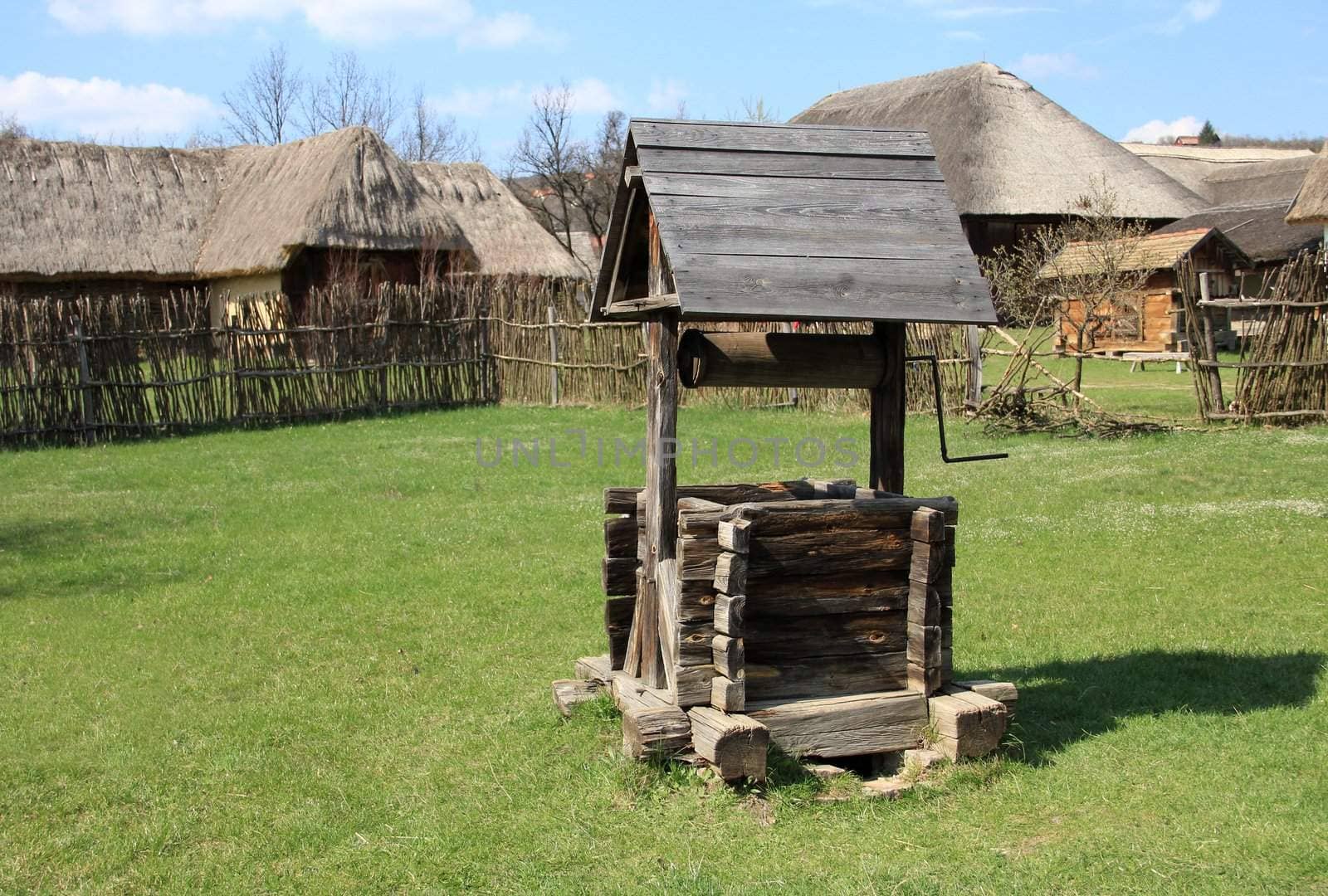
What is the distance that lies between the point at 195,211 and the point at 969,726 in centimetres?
2649

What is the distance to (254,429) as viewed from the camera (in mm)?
15969

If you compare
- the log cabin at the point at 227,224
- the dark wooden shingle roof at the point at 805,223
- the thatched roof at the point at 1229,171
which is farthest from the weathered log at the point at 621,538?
the thatched roof at the point at 1229,171

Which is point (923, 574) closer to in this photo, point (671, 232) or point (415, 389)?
point (671, 232)

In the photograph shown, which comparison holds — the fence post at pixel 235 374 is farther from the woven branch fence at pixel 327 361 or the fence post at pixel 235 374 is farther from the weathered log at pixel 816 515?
the weathered log at pixel 816 515

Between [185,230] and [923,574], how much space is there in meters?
25.7

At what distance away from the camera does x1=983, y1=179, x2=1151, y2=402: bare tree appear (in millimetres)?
16188

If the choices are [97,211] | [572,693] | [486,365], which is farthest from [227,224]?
[572,693]

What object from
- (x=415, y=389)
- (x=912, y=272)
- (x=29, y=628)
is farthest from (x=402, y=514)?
(x=415, y=389)

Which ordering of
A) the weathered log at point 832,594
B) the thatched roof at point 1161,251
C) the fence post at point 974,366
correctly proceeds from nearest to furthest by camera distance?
the weathered log at point 832,594 < the fence post at point 974,366 < the thatched roof at point 1161,251

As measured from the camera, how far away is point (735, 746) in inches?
163

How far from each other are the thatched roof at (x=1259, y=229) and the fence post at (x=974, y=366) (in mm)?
14304

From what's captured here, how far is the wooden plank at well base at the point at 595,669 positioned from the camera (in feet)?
17.1

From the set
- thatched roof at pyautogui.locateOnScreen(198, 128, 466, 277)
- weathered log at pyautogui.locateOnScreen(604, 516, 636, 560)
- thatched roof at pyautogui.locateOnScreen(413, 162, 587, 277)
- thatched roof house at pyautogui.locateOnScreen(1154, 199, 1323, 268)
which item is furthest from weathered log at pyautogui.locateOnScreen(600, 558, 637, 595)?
thatched roof house at pyautogui.locateOnScreen(1154, 199, 1323, 268)

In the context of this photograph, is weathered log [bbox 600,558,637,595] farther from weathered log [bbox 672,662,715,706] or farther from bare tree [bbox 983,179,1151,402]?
bare tree [bbox 983,179,1151,402]
